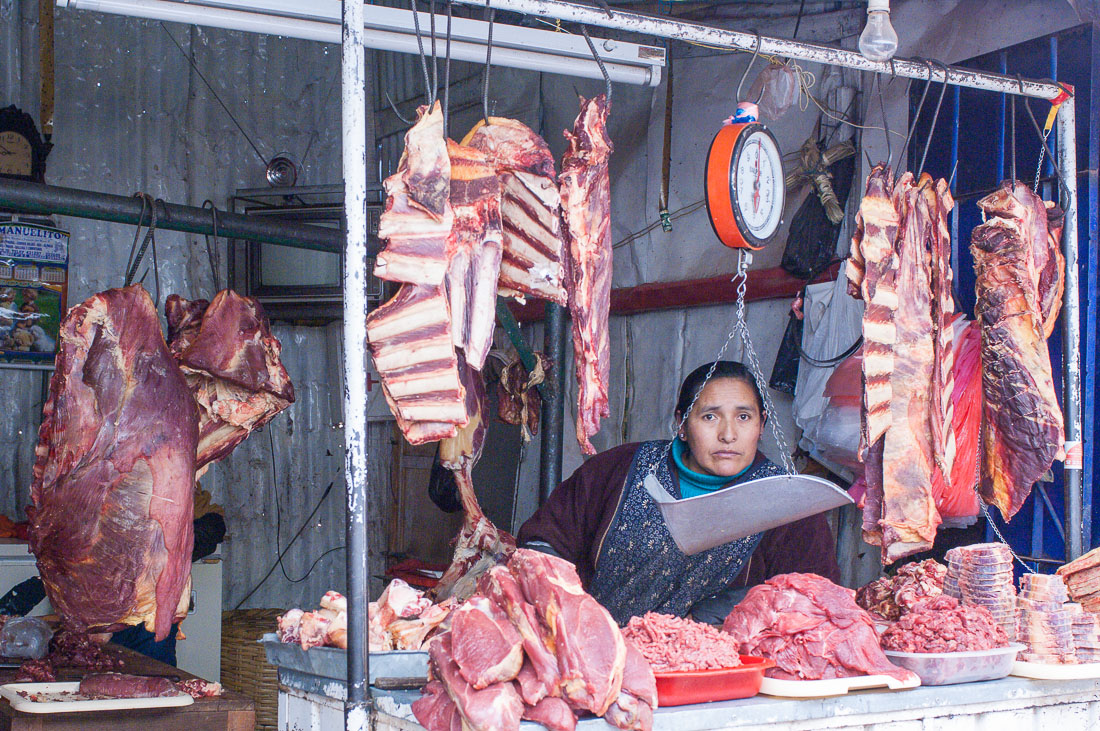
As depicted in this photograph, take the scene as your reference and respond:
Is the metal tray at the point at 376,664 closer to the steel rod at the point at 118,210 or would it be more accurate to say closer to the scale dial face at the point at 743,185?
the scale dial face at the point at 743,185

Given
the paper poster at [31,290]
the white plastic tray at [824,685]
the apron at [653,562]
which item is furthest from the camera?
the paper poster at [31,290]

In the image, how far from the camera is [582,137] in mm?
2951

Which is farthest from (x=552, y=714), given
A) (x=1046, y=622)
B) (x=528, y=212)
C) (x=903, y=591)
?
(x=1046, y=622)

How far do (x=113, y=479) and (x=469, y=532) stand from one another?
1569 mm

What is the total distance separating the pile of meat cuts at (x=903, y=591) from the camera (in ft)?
9.49

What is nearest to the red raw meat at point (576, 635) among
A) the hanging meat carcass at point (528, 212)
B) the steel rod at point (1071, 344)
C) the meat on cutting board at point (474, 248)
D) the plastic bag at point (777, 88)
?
the meat on cutting board at point (474, 248)

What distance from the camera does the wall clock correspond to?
607cm

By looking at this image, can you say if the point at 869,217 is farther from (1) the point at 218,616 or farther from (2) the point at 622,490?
(1) the point at 218,616

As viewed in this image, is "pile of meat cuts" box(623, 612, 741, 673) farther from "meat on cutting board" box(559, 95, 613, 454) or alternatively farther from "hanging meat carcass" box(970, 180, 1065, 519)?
"hanging meat carcass" box(970, 180, 1065, 519)

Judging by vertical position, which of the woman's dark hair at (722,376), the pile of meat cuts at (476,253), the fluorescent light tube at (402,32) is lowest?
the woman's dark hair at (722,376)

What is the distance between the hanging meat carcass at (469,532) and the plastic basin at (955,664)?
1.96 metres

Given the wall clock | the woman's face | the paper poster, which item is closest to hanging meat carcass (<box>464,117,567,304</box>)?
the woman's face

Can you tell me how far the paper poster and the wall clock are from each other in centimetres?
33

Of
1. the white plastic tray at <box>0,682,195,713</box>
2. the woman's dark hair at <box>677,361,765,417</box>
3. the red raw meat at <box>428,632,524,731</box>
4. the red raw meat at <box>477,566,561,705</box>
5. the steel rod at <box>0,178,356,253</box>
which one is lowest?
the white plastic tray at <box>0,682,195,713</box>
